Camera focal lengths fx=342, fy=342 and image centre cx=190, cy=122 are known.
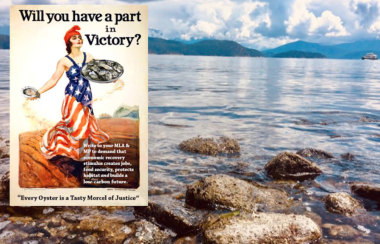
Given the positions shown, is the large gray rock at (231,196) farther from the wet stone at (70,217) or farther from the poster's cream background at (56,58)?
the poster's cream background at (56,58)

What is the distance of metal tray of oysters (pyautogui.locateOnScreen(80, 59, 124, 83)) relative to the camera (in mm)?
4527

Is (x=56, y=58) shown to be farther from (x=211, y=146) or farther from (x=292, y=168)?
(x=211, y=146)

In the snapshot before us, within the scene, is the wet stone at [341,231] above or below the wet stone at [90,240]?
below

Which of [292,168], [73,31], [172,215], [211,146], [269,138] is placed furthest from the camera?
[269,138]

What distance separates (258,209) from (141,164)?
284cm

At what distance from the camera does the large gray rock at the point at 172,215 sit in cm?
563

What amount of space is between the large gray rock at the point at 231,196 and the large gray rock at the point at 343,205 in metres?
0.78

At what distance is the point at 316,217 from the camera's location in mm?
6289

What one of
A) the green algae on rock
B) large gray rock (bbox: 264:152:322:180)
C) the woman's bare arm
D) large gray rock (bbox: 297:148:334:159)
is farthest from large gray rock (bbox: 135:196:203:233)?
large gray rock (bbox: 297:148:334:159)

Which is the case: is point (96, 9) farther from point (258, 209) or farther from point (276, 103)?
point (276, 103)

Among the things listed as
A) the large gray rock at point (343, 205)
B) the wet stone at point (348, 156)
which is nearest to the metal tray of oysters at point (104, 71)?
the large gray rock at point (343, 205)

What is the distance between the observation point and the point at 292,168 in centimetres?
859

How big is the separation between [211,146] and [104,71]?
21.0 ft

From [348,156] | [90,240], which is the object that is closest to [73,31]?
[90,240]
